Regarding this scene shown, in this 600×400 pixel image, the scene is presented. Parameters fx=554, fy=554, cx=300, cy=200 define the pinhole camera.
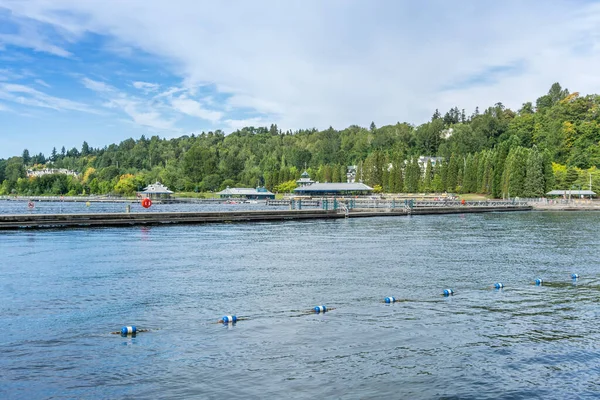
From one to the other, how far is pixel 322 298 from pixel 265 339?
676 centimetres

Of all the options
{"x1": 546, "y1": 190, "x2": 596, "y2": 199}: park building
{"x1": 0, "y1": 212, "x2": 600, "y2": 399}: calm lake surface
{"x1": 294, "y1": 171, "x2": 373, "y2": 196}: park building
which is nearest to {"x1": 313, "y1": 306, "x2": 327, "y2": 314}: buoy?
{"x1": 0, "y1": 212, "x2": 600, "y2": 399}: calm lake surface

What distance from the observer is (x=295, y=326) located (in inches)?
773

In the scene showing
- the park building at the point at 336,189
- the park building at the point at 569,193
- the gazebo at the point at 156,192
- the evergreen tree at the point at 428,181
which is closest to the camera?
the park building at the point at 569,193

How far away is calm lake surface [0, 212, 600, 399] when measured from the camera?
14.2 m

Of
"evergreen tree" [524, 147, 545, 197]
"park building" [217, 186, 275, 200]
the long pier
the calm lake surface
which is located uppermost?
"evergreen tree" [524, 147, 545, 197]

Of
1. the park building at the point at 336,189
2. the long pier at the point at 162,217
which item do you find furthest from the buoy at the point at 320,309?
the park building at the point at 336,189

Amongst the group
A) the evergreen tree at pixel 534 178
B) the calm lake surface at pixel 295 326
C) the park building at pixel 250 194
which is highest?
the evergreen tree at pixel 534 178

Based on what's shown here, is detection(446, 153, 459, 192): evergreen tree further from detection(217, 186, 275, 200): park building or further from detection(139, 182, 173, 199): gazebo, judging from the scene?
detection(139, 182, 173, 199): gazebo

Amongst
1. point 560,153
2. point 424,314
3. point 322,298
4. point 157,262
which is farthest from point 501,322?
point 560,153

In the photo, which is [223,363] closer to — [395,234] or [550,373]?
[550,373]

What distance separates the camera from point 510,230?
6606 cm

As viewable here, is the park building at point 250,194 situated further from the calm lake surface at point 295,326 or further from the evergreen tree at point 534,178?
the calm lake surface at point 295,326

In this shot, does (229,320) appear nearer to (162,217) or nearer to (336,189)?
(162,217)

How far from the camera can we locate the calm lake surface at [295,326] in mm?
14250
